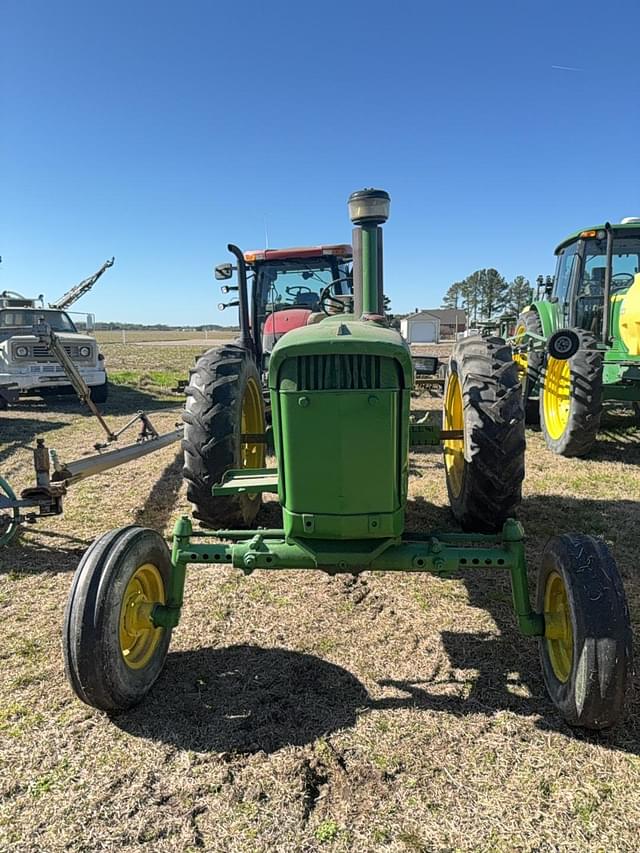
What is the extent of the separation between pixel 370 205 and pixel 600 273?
5.24 meters

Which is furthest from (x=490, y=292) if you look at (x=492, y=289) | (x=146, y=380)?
(x=146, y=380)

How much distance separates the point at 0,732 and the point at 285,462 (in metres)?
1.57

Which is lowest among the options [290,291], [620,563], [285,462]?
[620,563]

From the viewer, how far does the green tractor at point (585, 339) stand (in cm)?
625

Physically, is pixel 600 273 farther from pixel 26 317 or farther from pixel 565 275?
pixel 26 317

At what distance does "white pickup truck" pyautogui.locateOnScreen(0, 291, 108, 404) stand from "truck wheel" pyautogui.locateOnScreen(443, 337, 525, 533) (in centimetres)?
916

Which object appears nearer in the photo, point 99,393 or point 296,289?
point 296,289

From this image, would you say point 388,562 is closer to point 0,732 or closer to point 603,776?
point 603,776

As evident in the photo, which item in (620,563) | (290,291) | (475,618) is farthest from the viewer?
(290,291)

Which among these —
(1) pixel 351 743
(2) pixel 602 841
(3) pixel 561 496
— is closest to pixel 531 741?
(2) pixel 602 841

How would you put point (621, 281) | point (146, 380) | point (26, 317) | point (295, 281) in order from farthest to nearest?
point (146, 380) → point (26, 317) → point (295, 281) → point (621, 281)

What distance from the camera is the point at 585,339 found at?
6441mm

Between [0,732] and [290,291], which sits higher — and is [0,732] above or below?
below

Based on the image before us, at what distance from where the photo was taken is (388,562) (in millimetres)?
2615
